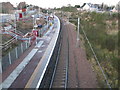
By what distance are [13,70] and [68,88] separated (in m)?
4.11

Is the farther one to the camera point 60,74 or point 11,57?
point 11,57

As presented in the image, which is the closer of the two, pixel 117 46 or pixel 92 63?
pixel 117 46

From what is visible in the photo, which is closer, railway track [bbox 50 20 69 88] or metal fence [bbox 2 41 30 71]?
railway track [bbox 50 20 69 88]

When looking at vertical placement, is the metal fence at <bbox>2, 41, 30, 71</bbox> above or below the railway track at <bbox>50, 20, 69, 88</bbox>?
above

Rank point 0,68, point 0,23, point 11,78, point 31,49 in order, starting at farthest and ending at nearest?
point 0,23 < point 31,49 < point 0,68 < point 11,78

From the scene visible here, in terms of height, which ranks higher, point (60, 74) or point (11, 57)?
point (11, 57)

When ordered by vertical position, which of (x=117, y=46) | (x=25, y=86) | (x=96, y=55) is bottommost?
(x=25, y=86)

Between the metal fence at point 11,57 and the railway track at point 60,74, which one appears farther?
the metal fence at point 11,57

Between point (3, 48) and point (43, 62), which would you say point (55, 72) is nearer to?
point (43, 62)

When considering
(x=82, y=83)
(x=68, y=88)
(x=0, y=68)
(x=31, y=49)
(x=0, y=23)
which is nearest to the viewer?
(x=68, y=88)

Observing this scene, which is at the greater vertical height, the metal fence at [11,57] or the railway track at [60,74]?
the metal fence at [11,57]

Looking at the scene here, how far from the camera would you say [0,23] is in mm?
26297

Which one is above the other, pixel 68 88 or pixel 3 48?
pixel 3 48

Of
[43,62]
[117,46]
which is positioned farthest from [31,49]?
[117,46]
